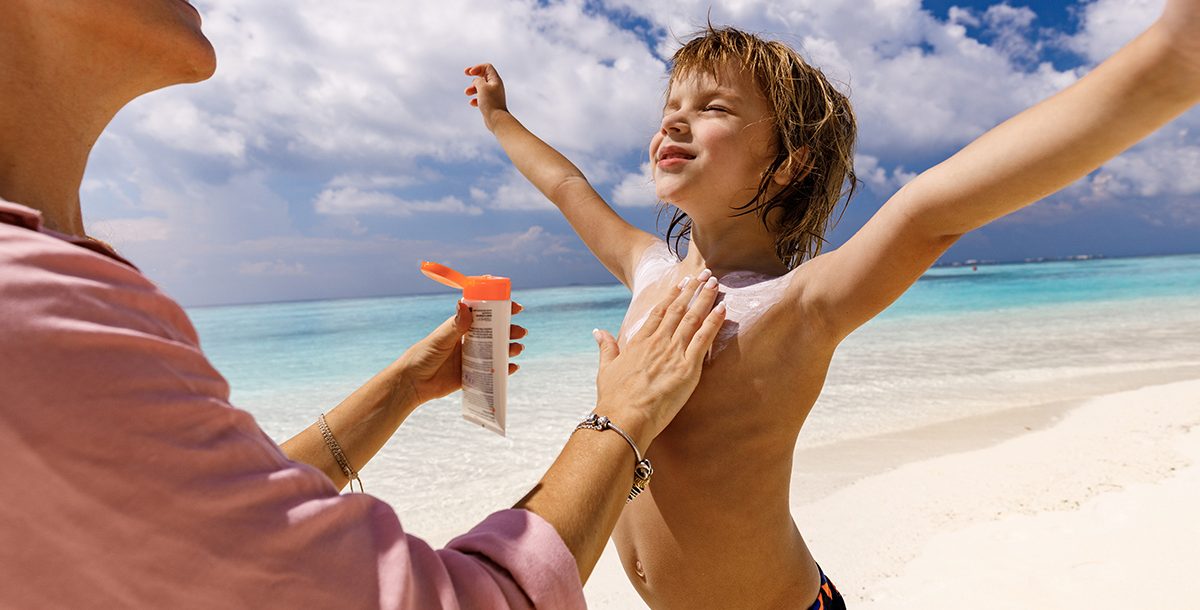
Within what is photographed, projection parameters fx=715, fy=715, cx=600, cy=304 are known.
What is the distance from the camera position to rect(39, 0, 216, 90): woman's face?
0.98m

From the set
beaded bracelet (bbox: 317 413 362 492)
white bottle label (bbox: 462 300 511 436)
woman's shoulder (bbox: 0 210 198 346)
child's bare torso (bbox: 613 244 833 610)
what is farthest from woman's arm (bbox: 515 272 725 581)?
beaded bracelet (bbox: 317 413 362 492)

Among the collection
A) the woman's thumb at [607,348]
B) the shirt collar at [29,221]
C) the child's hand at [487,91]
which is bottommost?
the woman's thumb at [607,348]

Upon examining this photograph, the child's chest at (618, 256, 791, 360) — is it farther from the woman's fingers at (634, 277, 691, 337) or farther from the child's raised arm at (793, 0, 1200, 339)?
the child's raised arm at (793, 0, 1200, 339)

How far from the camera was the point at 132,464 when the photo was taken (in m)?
0.71

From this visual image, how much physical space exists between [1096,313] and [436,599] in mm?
20537

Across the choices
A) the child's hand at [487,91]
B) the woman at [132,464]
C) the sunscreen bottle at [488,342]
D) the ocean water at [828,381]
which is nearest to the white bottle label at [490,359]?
the sunscreen bottle at [488,342]

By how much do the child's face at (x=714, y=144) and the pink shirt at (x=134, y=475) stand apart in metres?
1.29

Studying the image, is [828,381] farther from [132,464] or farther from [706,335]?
[132,464]

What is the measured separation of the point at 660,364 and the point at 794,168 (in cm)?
79

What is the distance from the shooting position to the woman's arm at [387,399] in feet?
6.29

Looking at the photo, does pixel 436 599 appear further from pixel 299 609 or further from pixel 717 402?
pixel 717 402

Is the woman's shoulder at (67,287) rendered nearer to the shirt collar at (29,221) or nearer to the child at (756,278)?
the shirt collar at (29,221)

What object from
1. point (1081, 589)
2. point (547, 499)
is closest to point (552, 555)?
point (547, 499)

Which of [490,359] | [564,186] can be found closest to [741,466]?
[490,359]
